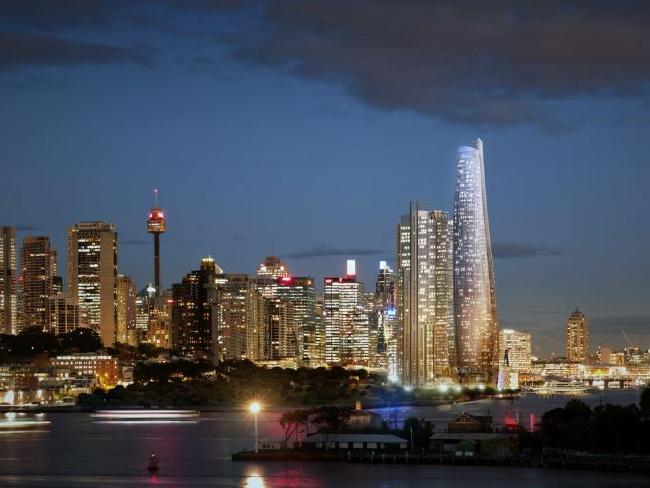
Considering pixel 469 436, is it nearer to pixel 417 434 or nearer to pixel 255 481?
pixel 417 434

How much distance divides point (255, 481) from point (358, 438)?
1184 cm

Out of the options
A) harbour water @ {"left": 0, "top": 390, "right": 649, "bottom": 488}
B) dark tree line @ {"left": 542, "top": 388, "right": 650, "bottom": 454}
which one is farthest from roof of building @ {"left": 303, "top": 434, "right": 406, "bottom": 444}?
dark tree line @ {"left": 542, "top": 388, "right": 650, "bottom": 454}

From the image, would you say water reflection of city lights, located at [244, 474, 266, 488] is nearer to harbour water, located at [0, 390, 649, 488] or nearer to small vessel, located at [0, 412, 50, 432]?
harbour water, located at [0, 390, 649, 488]

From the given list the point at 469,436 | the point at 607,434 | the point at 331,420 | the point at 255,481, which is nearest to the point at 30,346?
the point at 331,420

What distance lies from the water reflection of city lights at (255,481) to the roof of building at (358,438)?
9.00 m

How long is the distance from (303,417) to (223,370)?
4577 inches

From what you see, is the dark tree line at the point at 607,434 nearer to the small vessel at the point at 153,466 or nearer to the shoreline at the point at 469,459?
the shoreline at the point at 469,459

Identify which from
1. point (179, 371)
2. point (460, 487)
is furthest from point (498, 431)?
point (179, 371)

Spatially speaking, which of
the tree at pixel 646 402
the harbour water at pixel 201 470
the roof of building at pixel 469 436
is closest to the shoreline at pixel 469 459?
the harbour water at pixel 201 470

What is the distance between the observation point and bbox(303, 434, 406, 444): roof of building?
6838 centimetres

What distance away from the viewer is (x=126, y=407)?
525 feet

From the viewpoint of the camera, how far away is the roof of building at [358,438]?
6838 cm

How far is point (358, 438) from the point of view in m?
69.4

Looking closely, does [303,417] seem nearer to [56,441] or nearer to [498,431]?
[498,431]
